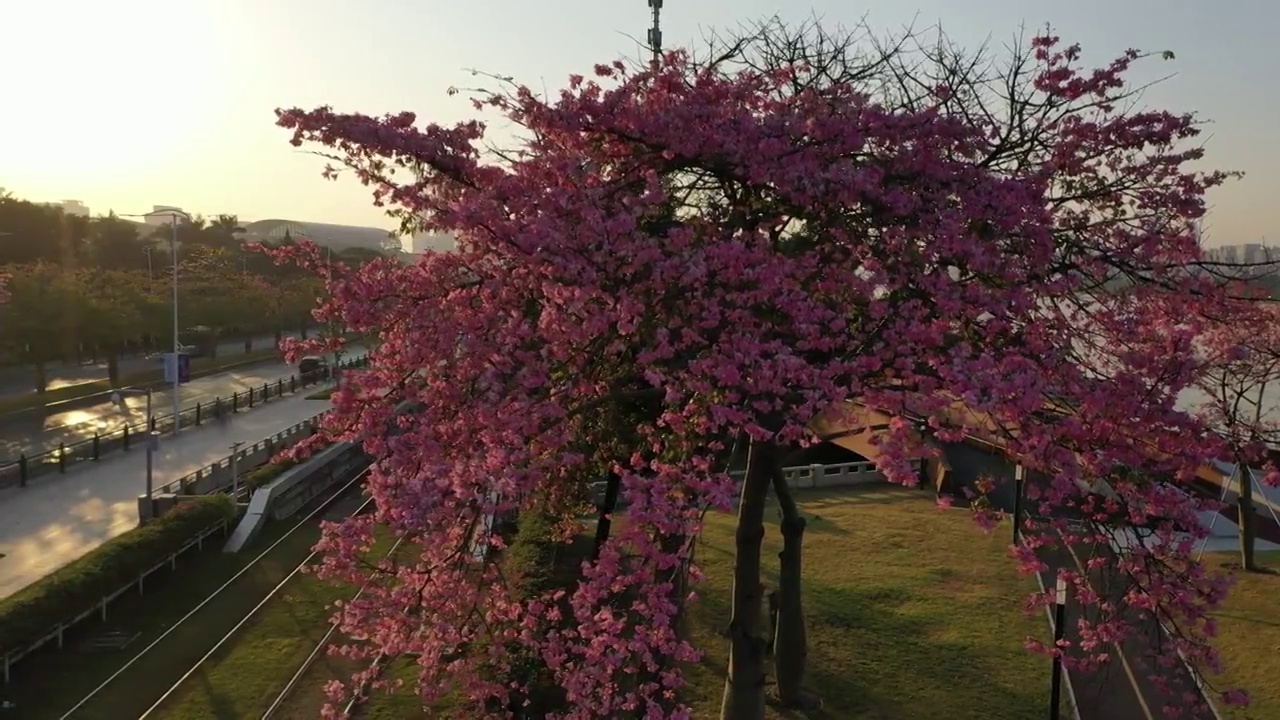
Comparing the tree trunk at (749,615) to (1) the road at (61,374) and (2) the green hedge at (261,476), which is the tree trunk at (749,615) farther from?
(1) the road at (61,374)

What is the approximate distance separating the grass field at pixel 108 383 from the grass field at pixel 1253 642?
98.8 ft

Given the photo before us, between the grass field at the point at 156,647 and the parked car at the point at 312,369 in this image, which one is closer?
the grass field at the point at 156,647

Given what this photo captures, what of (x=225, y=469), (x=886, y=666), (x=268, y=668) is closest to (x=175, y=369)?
(x=225, y=469)

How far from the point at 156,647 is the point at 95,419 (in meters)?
21.4

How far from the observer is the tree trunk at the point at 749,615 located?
879 centimetres

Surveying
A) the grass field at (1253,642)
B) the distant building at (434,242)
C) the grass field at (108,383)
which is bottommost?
the grass field at (1253,642)

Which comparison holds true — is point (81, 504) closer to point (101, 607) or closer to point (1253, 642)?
point (101, 607)

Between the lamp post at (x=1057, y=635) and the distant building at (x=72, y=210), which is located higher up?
the distant building at (x=72, y=210)

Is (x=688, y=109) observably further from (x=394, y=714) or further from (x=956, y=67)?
(x=394, y=714)

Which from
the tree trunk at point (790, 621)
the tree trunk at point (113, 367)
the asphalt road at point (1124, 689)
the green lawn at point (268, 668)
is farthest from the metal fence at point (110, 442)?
the asphalt road at point (1124, 689)

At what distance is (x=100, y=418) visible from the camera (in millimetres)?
31281

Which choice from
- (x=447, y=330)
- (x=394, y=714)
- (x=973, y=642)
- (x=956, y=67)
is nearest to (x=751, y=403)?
(x=447, y=330)

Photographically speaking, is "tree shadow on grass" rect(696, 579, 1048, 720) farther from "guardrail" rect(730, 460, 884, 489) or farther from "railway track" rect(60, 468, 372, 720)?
"guardrail" rect(730, 460, 884, 489)

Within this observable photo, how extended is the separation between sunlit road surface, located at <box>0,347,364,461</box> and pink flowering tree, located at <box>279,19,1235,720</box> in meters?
22.9
